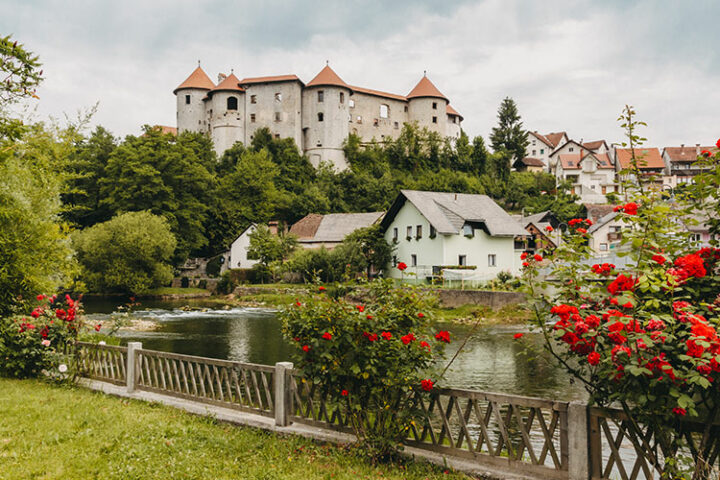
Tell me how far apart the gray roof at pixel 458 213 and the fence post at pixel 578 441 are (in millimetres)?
33771

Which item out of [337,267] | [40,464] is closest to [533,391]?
[40,464]

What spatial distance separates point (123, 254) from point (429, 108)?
→ 198ft

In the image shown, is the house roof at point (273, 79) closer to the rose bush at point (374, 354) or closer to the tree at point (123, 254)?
the tree at point (123, 254)

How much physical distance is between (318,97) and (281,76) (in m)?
6.53

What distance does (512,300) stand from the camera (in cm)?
3161

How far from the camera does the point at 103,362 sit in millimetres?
10062

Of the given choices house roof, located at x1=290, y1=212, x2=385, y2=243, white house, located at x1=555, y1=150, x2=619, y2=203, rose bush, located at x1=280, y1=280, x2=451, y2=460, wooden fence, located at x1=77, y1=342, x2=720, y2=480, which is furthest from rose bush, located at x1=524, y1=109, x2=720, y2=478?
white house, located at x1=555, y1=150, x2=619, y2=203

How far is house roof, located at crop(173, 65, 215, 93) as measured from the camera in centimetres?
8562

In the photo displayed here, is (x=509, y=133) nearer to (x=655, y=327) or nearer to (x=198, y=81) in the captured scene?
(x=198, y=81)

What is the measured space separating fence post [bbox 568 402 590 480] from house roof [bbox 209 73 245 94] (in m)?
83.7

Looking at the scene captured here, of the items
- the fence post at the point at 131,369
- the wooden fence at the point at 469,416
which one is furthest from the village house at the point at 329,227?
the fence post at the point at 131,369

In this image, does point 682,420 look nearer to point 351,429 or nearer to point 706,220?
point 706,220

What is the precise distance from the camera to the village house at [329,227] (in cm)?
5556

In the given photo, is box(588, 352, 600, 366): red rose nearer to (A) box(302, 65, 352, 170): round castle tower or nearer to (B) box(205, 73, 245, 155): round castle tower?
(A) box(302, 65, 352, 170): round castle tower
